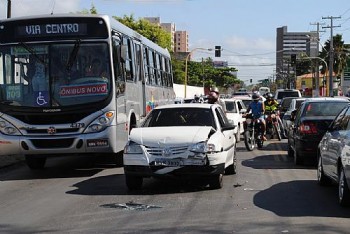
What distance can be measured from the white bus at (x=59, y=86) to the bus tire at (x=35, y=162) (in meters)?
1.55

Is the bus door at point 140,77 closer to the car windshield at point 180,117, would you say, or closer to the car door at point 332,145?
the car windshield at point 180,117

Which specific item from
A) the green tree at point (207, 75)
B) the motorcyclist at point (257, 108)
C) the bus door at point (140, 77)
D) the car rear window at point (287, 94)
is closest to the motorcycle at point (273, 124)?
the motorcyclist at point (257, 108)

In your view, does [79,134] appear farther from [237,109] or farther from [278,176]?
[237,109]

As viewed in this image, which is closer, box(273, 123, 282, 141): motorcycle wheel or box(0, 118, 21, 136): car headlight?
box(0, 118, 21, 136): car headlight

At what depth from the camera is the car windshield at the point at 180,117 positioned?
1083 centimetres

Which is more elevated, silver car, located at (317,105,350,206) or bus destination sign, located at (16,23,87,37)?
bus destination sign, located at (16,23,87,37)

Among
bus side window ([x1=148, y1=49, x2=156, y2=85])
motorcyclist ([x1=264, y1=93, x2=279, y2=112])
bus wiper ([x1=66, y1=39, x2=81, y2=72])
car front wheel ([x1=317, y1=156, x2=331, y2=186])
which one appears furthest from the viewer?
motorcyclist ([x1=264, y1=93, x2=279, y2=112])

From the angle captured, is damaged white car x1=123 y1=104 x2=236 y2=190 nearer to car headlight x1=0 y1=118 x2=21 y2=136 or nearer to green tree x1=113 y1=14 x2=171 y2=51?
car headlight x1=0 y1=118 x2=21 y2=136

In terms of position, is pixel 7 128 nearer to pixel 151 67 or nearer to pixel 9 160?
pixel 9 160

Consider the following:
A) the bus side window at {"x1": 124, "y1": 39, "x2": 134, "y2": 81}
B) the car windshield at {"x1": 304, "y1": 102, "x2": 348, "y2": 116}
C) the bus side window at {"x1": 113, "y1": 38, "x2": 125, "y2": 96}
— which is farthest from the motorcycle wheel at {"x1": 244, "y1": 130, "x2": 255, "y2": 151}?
the bus side window at {"x1": 113, "y1": 38, "x2": 125, "y2": 96}

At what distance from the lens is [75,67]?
11.8 metres

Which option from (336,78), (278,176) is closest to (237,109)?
(278,176)

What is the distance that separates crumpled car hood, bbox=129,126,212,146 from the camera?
9.49 metres

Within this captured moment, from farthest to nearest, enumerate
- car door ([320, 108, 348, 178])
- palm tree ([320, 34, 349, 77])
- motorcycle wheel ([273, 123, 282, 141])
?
palm tree ([320, 34, 349, 77]), motorcycle wheel ([273, 123, 282, 141]), car door ([320, 108, 348, 178])
